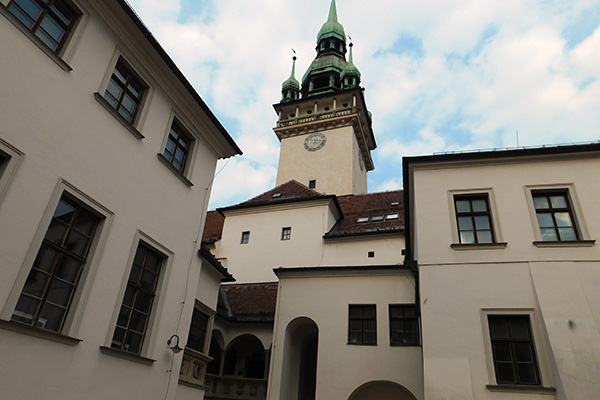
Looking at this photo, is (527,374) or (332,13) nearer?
(527,374)

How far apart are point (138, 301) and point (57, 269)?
2.20 meters

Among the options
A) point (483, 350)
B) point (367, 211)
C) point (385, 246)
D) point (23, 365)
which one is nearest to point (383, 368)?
point (483, 350)

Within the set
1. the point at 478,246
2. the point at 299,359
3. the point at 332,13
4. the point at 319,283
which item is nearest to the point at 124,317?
the point at 319,283

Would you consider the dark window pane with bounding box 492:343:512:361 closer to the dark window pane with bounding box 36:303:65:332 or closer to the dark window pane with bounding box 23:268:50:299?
the dark window pane with bounding box 36:303:65:332

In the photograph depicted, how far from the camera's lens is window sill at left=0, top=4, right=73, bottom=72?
260 inches

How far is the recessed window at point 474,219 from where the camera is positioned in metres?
10.9

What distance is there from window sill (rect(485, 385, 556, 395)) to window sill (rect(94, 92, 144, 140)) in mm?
9350

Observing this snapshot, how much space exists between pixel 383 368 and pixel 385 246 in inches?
324

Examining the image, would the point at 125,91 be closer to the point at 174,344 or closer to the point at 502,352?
the point at 174,344

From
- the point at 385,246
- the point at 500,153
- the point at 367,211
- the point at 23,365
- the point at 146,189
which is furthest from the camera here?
the point at 367,211

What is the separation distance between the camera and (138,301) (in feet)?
29.8

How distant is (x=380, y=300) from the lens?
14.4 m

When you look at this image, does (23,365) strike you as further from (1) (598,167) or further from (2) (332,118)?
(2) (332,118)

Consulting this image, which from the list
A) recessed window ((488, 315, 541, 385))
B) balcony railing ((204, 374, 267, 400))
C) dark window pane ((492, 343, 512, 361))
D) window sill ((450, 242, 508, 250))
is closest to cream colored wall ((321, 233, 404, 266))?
balcony railing ((204, 374, 267, 400))
